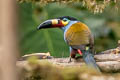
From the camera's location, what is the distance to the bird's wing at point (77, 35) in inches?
127

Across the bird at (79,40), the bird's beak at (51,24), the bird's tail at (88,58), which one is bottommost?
the bird's tail at (88,58)

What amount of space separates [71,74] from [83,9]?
503cm

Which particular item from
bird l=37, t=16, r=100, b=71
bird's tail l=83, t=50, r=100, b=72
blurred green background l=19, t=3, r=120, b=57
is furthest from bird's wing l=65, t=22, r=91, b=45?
blurred green background l=19, t=3, r=120, b=57

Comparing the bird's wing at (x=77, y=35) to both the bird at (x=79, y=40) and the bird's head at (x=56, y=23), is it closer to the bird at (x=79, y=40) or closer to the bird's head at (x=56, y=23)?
the bird at (x=79, y=40)

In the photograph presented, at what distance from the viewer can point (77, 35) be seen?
3266mm

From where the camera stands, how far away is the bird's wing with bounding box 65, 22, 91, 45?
3.21 metres

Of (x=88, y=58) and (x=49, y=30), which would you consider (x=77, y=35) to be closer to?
(x=88, y=58)

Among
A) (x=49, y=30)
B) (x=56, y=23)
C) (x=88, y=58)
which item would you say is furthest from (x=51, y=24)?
(x=49, y=30)

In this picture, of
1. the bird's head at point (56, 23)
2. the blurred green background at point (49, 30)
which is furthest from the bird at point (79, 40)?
the blurred green background at point (49, 30)

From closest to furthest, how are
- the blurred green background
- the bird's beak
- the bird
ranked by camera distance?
the bird < the bird's beak < the blurred green background

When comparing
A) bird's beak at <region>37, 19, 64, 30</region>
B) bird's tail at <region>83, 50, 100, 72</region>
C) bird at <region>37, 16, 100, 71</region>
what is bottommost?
bird's tail at <region>83, 50, 100, 72</region>

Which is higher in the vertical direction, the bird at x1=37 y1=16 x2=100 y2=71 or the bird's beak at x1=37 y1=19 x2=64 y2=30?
the bird's beak at x1=37 y1=19 x2=64 y2=30

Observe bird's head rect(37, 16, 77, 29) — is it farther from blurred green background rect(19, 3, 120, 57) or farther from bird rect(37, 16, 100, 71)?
blurred green background rect(19, 3, 120, 57)

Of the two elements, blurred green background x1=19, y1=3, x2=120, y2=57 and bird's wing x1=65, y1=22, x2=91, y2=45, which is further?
blurred green background x1=19, y1=3, x2=120, y2=57
